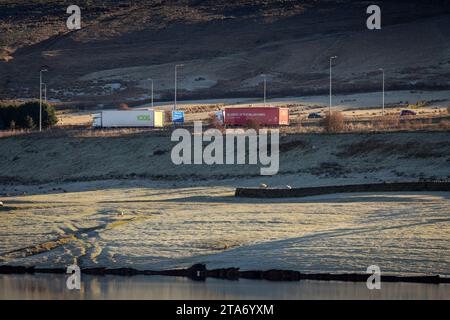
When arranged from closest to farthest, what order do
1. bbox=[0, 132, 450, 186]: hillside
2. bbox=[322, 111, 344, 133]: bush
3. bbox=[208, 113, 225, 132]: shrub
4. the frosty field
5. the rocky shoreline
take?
1. the rocky shoreline
2. the frosty field
3. bbox=[0, 132, 450, 186]: hillside
4. bbox=[322, 111, 344, 133]: bush
5. bbox=[208, 113, 225, 132]: shrub

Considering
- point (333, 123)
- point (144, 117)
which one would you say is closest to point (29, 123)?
point (144, 117)

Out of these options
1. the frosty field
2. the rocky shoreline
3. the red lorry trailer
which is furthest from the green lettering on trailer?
the rocky shoreline

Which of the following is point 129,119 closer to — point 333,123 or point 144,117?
point 144,117

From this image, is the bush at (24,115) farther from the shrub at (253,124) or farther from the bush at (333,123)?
the bush at (333,123)

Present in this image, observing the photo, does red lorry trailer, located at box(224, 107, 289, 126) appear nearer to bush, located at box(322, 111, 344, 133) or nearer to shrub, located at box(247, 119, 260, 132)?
shrub, located at box(247, 119, 260, 132)

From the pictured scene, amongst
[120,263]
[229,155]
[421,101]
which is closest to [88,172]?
[229,155]
